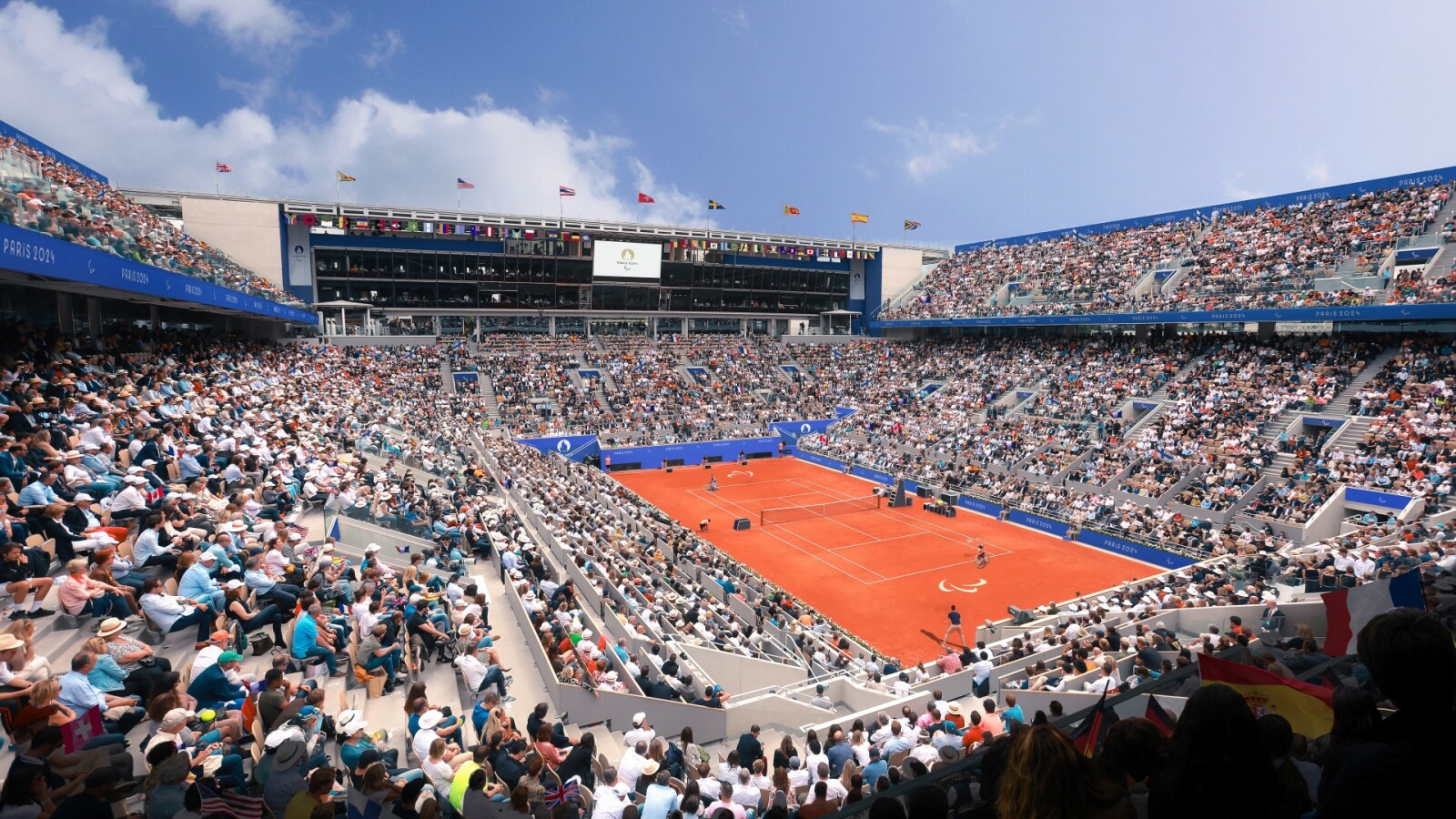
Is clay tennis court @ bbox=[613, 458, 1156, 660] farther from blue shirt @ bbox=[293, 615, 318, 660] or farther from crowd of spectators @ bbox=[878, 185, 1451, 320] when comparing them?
crowd of spectators @ bbox=[878, 185, 1451, 320]

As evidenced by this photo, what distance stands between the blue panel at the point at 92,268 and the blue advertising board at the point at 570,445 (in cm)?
2059

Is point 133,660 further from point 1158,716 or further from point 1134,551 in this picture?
point 1134,551

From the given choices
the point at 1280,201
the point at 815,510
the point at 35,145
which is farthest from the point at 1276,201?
the point at 35,145

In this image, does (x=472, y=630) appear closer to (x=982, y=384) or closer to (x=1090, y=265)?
(x=982, y=384)

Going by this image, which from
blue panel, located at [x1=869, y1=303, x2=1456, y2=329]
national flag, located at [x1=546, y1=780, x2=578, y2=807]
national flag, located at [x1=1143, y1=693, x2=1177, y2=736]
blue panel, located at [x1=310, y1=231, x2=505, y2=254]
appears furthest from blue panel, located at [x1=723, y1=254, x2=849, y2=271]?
national flag, located at [x1=1143, y1=693, x2=1177, y2=736]

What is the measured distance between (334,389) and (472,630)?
28.7 m

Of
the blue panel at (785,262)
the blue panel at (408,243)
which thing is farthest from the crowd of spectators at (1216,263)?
the blue panel at (408,243)

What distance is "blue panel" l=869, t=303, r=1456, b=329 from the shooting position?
29.8 metres

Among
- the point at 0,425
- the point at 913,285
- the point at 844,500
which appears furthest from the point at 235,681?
the point at 913,285

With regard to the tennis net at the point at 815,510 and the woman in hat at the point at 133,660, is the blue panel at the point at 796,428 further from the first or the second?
the woman in hat at the point at 133,660

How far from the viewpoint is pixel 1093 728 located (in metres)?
4.32

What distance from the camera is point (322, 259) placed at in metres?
52.2

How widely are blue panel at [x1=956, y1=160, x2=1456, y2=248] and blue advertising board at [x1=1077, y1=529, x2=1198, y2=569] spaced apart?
93.0ft

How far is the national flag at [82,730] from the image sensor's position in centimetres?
602
